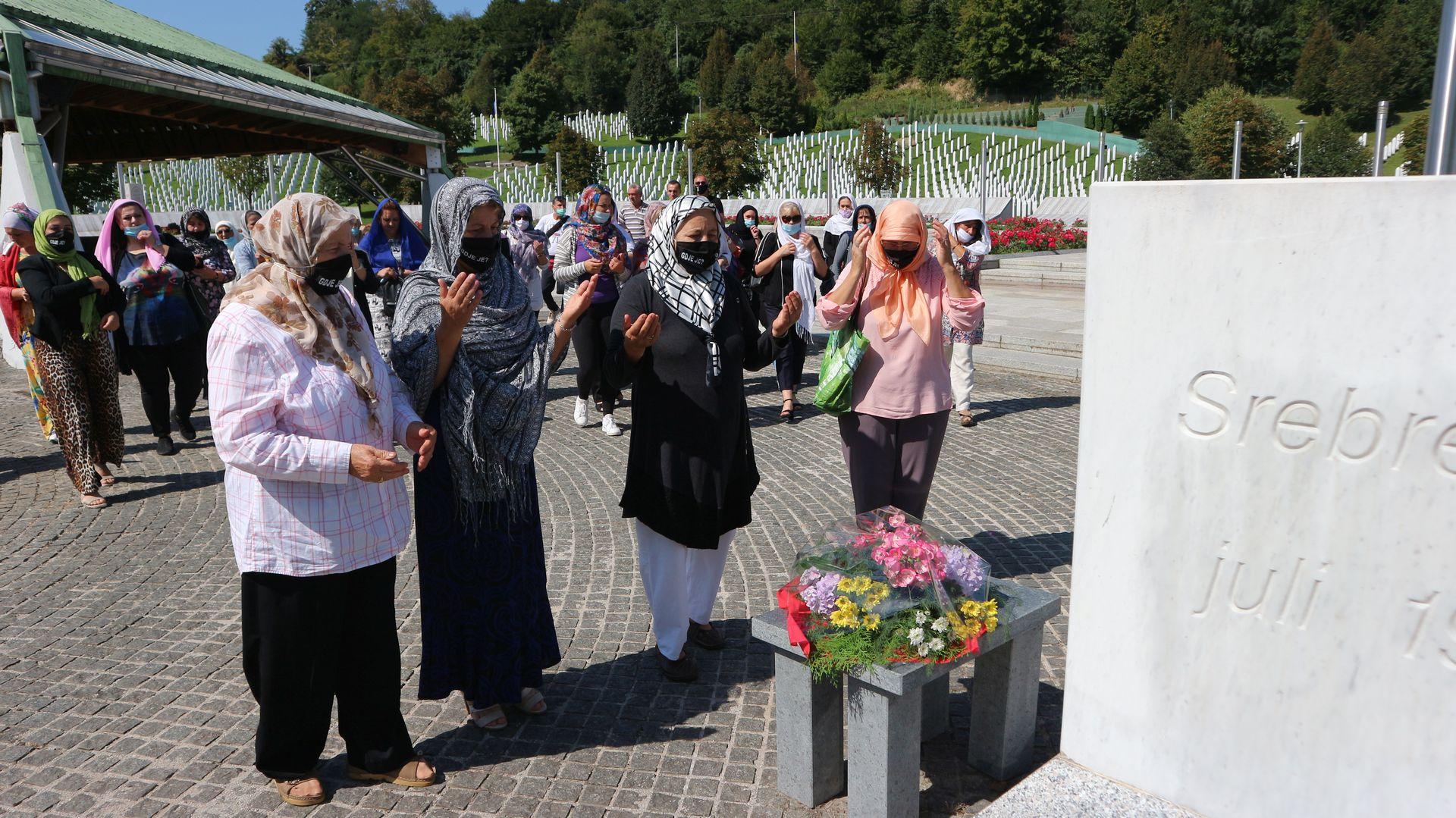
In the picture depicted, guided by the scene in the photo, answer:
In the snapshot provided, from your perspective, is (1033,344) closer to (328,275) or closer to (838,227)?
(838,227)

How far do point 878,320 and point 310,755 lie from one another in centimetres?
277

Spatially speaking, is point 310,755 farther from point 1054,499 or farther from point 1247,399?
point 1054,499

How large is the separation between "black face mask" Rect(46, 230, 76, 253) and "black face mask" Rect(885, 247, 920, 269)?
6148 millimetres

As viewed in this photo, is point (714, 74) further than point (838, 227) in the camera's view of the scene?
Yes

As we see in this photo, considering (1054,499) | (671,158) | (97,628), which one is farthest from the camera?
(671,158)

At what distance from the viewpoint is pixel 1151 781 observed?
8.73ft

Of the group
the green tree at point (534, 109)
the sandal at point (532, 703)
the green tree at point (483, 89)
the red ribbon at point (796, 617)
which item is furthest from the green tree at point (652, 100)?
the red ribbon at point (796, 617)

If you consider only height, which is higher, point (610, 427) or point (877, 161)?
point (877, 161)

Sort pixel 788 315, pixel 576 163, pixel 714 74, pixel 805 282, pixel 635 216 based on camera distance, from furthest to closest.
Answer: pixel 714 74 → pixel 576 163 → pixel 635 216 → pixel 805 282 → pixel 788 315

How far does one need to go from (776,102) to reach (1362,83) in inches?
1493

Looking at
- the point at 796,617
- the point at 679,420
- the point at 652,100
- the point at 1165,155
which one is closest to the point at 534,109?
the point at 652,100

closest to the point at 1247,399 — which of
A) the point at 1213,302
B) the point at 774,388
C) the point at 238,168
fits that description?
the point at 1213,302

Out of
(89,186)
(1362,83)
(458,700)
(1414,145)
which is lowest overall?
(458,700)

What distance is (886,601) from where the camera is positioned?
2873mm
